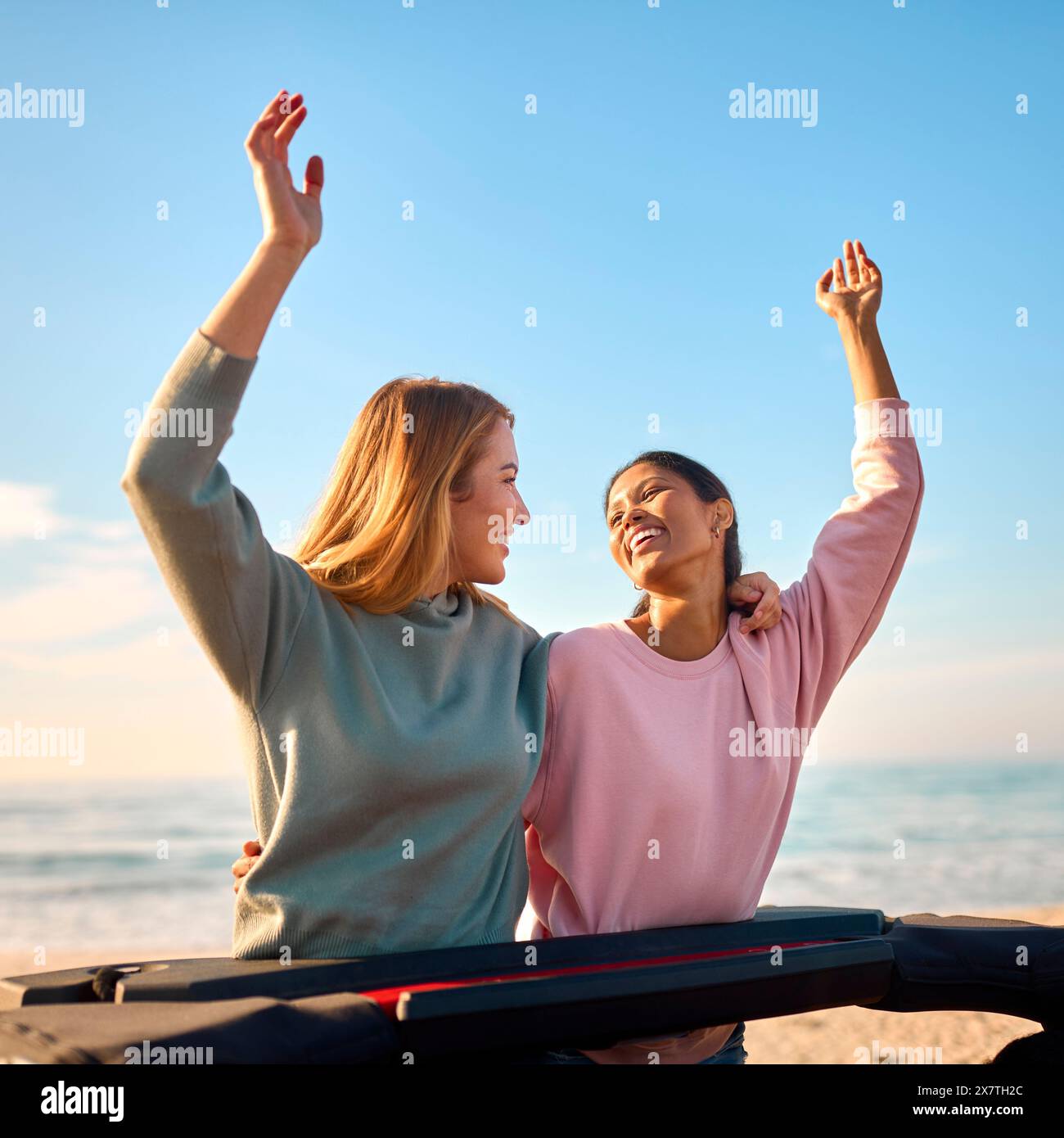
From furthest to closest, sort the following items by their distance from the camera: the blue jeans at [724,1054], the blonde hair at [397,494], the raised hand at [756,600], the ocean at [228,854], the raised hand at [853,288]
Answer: the ocean at [228,854]
the raised hand at [853,288]
the raised hand at [756,600]
the blonde hair at [397,494]
the blue jeans at [724,1054]

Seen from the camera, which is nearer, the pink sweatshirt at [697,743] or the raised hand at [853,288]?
the pink sweatshirt at [697,743]

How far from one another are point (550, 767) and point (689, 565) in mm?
665

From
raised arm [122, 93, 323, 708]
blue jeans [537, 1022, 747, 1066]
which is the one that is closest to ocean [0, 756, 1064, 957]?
blue jeans [537, 1022, 747, 1066]

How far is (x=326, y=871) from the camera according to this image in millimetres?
2184

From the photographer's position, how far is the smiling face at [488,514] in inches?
104

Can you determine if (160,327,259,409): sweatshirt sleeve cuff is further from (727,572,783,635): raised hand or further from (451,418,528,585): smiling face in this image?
(727,572,783,635): raised hand

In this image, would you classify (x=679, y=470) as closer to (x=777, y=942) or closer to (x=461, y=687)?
(x=461, y=687)

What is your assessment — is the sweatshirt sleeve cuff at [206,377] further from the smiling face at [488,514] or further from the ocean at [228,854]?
the ocean at [228,854]

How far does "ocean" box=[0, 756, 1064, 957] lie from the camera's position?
44.4ft

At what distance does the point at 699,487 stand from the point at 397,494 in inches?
36.2

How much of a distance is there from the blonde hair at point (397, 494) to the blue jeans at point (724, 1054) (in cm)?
100

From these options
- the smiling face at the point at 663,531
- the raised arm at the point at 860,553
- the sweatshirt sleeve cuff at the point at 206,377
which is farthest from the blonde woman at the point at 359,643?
the raised arm at the point at 860,553

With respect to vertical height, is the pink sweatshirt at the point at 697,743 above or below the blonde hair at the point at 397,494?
below
